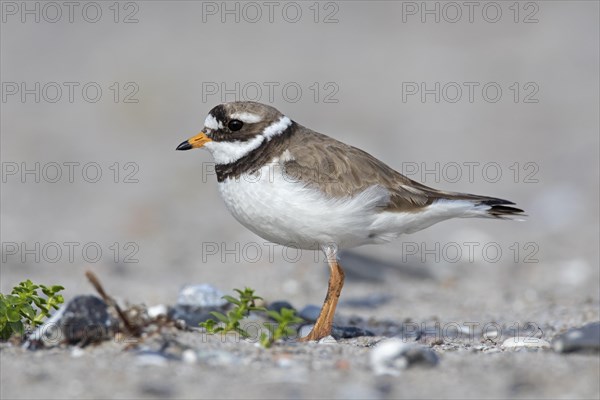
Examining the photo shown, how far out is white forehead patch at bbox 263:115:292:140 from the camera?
214 inches

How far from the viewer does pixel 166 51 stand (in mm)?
18375

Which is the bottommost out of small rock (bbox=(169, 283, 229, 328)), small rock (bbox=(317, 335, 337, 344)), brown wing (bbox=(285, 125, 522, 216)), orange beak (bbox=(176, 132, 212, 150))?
small rock (bbox=(317, 335, 337, 344))

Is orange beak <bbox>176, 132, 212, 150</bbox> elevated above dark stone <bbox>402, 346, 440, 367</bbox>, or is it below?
above

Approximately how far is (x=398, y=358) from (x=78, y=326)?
1.63 metres

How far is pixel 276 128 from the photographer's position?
5.48 meters

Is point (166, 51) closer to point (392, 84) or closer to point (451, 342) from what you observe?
point (392, 84)

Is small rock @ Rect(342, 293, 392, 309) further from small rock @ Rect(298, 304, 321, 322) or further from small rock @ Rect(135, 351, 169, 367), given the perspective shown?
small rock @ Rect(135, 351, 169, 367)

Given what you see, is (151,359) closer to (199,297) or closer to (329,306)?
(329,306)

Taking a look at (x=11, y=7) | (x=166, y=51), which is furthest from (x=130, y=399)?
(x=11, y=7)

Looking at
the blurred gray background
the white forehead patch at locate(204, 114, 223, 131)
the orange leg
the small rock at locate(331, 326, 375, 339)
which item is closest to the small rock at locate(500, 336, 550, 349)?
the small rock at locate(331, 326, 375, 339)

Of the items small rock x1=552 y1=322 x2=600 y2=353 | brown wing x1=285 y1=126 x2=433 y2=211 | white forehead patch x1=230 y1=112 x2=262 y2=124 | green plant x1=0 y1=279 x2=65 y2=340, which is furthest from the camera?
white forehead patch x1=230 y1=112 x2=262 y2=124

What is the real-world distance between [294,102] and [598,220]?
24.6 feet

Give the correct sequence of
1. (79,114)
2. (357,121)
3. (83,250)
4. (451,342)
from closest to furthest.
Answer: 1. (451,342)
2. (83,250)
3. (357,121)
4. (79,114)

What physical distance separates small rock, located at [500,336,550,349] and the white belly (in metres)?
1.09
